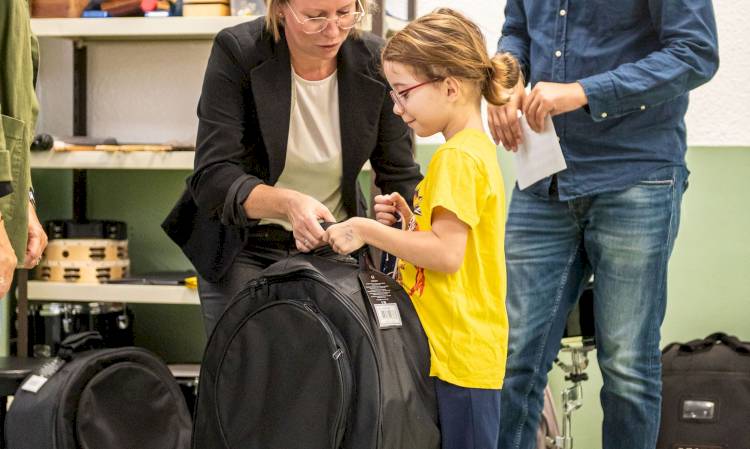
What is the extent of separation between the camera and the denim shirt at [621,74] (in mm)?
1879

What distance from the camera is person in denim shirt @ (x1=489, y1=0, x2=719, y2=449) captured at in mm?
1894

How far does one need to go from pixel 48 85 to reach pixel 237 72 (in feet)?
5.51

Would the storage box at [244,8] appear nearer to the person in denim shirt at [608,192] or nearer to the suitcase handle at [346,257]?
the person in denim shirt at [608,192]

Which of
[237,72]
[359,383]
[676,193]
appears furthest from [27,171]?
[676,193]

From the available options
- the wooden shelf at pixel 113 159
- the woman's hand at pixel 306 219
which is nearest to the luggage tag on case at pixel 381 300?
the woman's hand at pixel 306 219

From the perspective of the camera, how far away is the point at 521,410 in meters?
2.07

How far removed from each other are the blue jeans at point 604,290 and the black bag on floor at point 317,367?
0.55 metres

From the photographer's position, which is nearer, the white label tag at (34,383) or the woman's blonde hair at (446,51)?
the woman's blonde hair at (446,51)

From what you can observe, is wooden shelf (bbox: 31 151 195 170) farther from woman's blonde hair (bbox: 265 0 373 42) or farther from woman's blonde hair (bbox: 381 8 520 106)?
woman's blonde hair (bbox: 381 8 520 106)

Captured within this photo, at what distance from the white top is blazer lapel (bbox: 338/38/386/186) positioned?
0.02 m

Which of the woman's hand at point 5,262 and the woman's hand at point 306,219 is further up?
the woman's hand at point 306,219

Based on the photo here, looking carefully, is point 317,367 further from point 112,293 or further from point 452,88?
point 112,293

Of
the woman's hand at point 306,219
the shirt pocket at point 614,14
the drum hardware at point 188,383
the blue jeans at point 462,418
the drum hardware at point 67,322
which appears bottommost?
the drum hardware at point 188,383

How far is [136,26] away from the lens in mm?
2912
